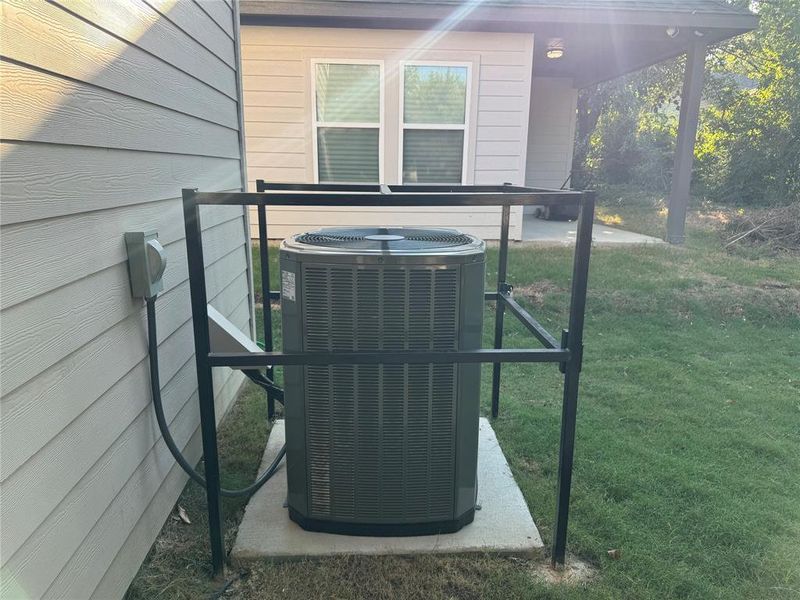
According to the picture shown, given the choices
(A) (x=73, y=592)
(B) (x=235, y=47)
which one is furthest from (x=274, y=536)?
(B) (x=235, y=47)

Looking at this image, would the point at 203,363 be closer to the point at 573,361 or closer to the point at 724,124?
the point at 573,361

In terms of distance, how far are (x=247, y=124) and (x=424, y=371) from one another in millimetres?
5680

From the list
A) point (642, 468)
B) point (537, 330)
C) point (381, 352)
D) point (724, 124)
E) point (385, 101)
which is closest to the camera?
point (381, 352)

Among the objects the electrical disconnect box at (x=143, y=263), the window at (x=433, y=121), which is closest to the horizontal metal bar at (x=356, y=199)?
the electrical disconnect box at (x=143, y=263)

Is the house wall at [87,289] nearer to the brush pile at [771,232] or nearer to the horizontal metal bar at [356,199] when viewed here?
the horizontal metal bar at [356,199]

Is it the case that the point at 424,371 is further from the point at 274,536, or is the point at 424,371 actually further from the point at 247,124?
the point at 247,124

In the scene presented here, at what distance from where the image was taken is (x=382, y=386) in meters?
1.86

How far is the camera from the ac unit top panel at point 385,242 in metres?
1.75

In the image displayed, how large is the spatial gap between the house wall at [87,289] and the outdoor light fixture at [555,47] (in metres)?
5.72

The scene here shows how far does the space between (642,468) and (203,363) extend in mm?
1949

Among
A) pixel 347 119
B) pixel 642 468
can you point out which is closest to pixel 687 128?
pixel 347 119

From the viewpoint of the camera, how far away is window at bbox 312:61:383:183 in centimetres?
651

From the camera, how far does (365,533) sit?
1994 mm

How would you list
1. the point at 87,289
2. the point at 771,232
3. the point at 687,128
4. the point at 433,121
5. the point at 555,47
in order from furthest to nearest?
1. the point at 771,232
2. the point at 555,47
3. the point at 687,128
4. the point at 433,121
5. the point at 87,289
